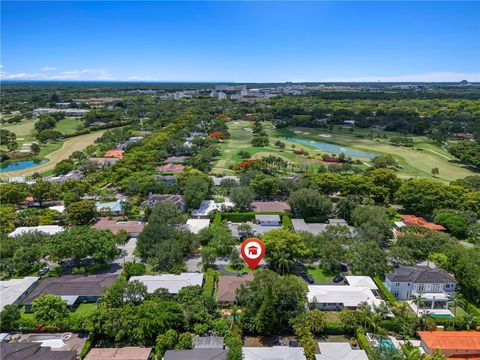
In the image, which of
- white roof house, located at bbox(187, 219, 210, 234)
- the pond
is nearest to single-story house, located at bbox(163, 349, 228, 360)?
white roof house, located at bbox(187, 219, 210, 234)

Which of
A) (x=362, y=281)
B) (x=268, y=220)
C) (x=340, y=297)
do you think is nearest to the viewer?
(x=340, y=297)

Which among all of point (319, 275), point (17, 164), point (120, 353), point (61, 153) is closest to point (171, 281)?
point (120, 353)

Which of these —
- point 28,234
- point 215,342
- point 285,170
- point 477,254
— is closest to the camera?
point 215,342

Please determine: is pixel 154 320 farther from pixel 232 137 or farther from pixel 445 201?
pixel 232 137

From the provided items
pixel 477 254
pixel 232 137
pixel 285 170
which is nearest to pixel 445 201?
pixel 477 254

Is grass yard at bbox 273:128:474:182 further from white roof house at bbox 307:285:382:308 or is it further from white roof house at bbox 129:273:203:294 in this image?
white roof house at bbox 129:273:203:294

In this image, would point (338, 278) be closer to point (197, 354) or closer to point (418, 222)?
point (197, 354)
